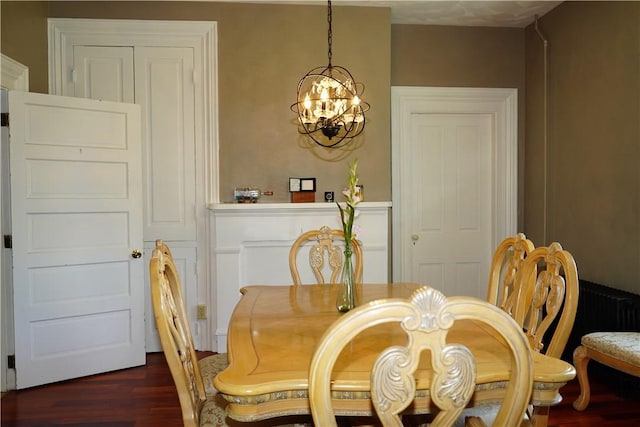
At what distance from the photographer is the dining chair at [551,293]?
5.29 feet

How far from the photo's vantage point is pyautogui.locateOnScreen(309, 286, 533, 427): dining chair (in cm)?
89

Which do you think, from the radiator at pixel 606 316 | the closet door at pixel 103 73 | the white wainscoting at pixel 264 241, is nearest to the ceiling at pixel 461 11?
the closet door at pixel 103 73

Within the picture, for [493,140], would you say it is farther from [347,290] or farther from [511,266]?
[347,290]

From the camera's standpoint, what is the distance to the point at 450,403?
959 millimetres

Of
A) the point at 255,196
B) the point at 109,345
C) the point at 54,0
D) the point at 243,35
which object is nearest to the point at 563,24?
the point at 243,35

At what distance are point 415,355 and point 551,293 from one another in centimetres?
102

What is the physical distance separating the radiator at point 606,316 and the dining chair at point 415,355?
2.32 metres

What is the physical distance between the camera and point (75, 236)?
10.5ft

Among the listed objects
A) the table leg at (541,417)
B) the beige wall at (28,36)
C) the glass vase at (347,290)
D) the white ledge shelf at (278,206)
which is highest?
the beige wall at (28,36)

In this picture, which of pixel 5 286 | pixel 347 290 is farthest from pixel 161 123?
pixel 347 290

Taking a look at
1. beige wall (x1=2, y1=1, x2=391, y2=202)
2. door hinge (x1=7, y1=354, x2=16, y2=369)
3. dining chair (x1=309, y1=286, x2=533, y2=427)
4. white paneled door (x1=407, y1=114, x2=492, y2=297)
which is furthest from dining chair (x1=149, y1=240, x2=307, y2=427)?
white paneled door (x1=407, y1=114, x2=492, y2=297)

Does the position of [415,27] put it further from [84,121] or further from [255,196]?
[84,121]

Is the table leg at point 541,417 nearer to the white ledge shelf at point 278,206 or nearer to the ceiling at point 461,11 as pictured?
the white ledge shelf at point 278,206

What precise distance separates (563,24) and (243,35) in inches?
101
